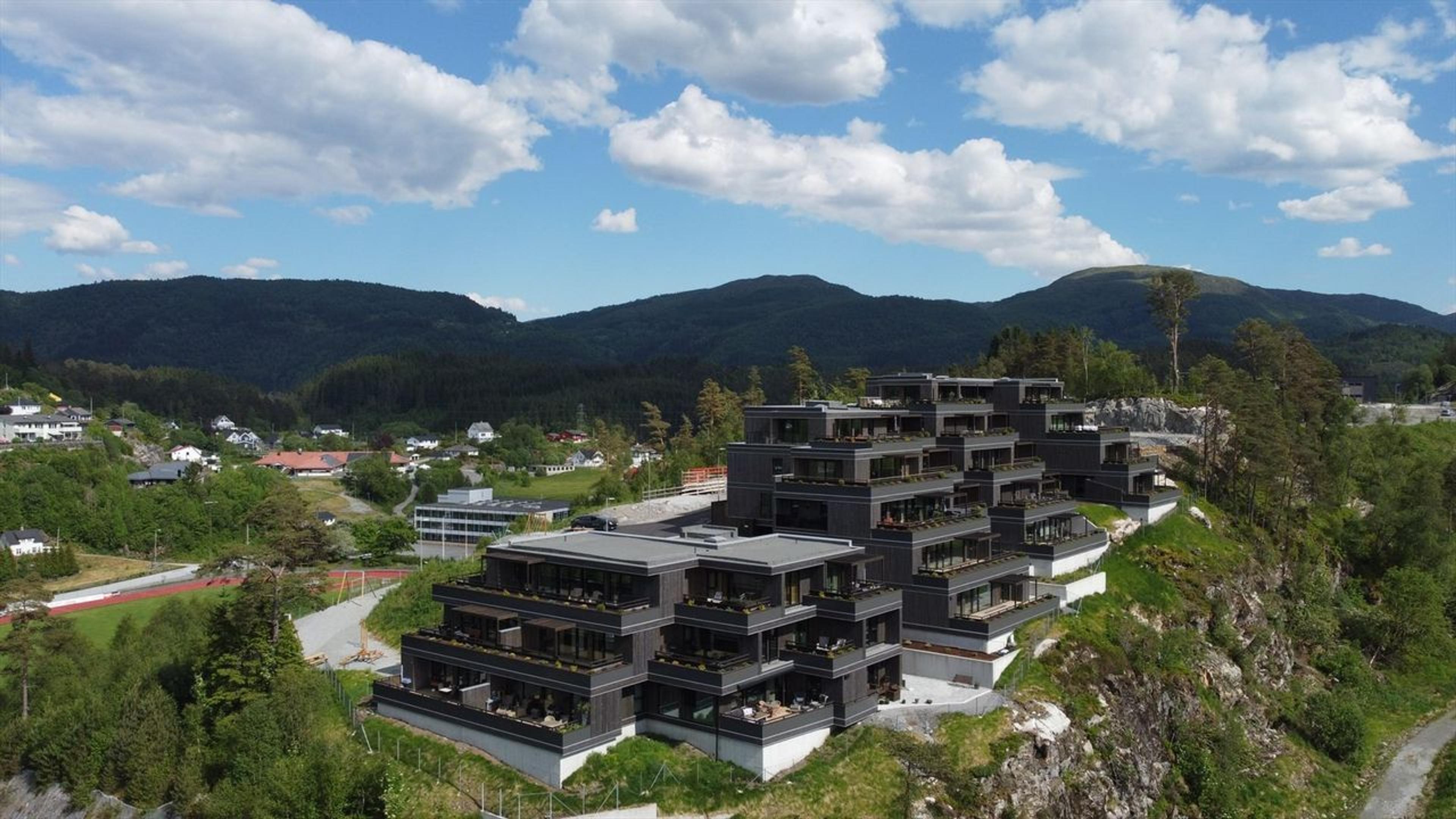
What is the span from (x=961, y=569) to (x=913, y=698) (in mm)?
8421

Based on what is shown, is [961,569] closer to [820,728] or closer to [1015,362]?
[820,728]

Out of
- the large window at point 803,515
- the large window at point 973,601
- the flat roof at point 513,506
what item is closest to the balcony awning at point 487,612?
the large window at point 803,515

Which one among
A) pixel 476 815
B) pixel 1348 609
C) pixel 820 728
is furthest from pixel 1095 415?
pixel 476 815

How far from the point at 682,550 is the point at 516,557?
8.00 m

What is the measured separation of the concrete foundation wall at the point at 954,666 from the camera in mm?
47531

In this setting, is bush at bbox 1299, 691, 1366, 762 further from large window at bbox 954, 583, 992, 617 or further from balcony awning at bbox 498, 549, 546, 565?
balcony awning at bbox 498, 549, 546, 565

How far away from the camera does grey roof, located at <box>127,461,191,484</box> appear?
145 m

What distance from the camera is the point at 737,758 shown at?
4000 centimetres

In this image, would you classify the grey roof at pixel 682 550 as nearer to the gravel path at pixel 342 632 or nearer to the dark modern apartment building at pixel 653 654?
the dark modern apartment building at pixel 653 654

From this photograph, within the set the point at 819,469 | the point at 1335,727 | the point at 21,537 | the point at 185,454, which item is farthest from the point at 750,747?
the point at 185,454

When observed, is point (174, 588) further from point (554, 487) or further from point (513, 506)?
point (554, 487)

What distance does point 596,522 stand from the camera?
229 feet

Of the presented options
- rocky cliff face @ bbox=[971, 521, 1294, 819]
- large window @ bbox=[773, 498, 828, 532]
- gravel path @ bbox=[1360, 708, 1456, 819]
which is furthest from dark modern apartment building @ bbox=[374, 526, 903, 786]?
gravel path @ bbox=[1360, 708, 1456, 819]

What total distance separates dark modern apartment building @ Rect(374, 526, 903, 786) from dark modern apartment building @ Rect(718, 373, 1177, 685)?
3.97m
